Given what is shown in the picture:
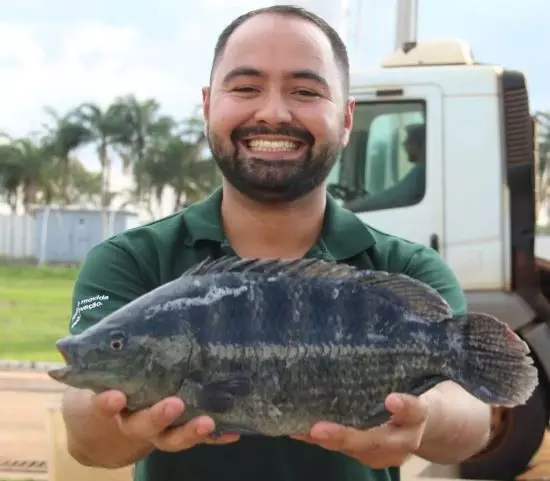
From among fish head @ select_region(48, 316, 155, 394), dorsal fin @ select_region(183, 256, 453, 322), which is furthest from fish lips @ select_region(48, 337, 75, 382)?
dorsal fin @ select_region(183, 256, 453, 322)

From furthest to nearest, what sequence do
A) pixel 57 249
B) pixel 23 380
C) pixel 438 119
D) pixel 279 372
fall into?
pixel 57 249 → pixel 23 380 → pixel 438 119 → pixel 279 372

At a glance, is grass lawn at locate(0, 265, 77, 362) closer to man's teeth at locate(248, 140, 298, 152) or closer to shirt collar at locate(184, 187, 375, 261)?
shirt collar at locate(184, 187, 375, 261)

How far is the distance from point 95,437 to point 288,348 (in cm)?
47

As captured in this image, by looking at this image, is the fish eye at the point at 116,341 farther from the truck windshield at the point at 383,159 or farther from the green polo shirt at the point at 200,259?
the truck windshield at the point at 383,159

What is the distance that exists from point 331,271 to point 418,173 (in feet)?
13.6

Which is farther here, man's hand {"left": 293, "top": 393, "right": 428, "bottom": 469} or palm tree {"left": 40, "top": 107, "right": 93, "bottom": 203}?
palm tree {"left": 40, "top": 107, "right": 93, "bottom": 203}

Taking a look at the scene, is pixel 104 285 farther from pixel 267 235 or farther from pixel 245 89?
pixel 245 89

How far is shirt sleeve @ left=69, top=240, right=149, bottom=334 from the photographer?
1.94m

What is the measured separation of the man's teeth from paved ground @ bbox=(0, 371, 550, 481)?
327 centimetres

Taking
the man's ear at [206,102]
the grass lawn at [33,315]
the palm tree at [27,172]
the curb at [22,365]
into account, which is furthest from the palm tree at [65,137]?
the man's ear at [206,102]

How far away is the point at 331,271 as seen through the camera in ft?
5.62

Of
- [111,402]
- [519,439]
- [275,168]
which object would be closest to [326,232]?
[275,168]

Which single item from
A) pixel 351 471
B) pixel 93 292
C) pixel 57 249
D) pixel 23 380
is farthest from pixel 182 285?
pixel 57 249

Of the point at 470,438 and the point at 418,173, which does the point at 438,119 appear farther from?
the point at 470,438
